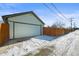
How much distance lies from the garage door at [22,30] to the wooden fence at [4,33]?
0.07 m

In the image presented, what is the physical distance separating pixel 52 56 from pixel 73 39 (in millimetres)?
447

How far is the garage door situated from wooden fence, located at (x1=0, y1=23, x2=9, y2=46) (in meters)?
0.07

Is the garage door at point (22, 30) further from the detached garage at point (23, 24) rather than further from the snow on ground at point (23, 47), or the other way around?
the snow on ground at point (23, 47)

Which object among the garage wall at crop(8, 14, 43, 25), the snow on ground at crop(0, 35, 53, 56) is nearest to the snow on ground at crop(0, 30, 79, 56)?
the snow on ground at crop(0, 35, 53, 56)

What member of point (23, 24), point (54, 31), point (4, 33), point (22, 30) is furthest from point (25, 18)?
point (54, 31)

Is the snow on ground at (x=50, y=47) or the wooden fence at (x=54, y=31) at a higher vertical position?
the wooden fence at (x=54, y=31)

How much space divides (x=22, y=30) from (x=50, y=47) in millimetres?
546

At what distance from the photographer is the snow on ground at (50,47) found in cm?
455

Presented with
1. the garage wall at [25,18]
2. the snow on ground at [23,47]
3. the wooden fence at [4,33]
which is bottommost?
the snow on ground at [23,47]

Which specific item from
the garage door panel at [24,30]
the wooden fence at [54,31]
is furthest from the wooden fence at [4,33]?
the wooden fence at [54,31]

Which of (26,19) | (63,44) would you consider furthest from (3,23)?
(63,44)

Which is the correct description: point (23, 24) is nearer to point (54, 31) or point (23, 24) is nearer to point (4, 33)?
point (4, 33)

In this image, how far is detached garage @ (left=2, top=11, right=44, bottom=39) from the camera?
458cm

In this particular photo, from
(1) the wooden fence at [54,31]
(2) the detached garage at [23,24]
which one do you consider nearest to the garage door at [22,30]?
(2) the detached garage at [23,24]
